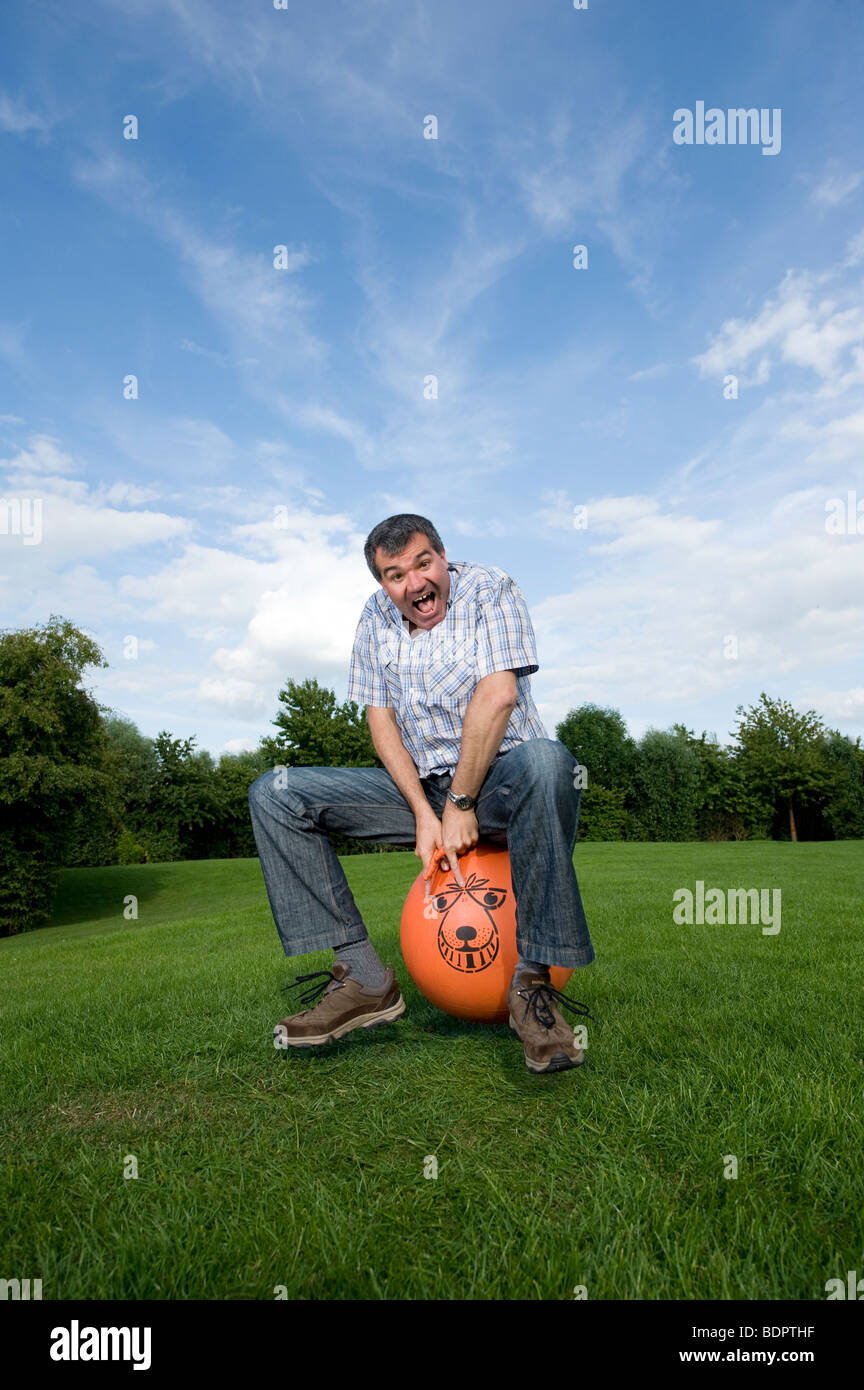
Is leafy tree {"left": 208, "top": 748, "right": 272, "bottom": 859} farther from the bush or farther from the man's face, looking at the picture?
the man's face

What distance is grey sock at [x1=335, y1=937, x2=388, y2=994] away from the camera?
3822 millimetres

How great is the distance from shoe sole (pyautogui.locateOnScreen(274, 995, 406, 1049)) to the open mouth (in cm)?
197

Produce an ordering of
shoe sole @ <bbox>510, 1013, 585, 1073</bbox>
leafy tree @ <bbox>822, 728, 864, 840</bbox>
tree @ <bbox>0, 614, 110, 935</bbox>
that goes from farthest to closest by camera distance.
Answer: leafy tree @ <bbox>822, 728, 864, 840</bbox>
tree @ <bbox>0, 614, 110, 935</bbox>
shoe sole @ <bbox>510, 1013, 585, 1073</bbox>

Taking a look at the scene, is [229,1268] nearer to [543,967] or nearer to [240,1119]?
[240,1119]

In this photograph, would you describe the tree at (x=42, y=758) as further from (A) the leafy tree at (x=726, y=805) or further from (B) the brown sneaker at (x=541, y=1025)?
(A) the leafy tree at (x=726, y=805)

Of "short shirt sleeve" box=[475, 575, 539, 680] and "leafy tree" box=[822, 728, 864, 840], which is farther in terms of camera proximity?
"leafy tree" box=[822, 728, 864, 840]

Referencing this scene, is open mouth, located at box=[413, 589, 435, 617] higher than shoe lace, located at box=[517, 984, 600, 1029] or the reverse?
higher

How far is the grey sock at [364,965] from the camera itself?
3822mm

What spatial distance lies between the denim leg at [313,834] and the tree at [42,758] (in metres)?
19.4

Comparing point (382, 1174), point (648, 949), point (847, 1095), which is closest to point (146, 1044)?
point (382, 1174)

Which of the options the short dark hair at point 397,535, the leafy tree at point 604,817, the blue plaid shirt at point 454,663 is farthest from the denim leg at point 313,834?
the leafy tree at point 604,817

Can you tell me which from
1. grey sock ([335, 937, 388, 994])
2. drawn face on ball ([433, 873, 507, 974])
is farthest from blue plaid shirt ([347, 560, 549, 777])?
grey sock ([335, 937, 388, 994])

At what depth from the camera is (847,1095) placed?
2.85 meters

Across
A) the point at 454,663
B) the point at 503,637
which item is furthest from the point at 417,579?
the point at 503,637
